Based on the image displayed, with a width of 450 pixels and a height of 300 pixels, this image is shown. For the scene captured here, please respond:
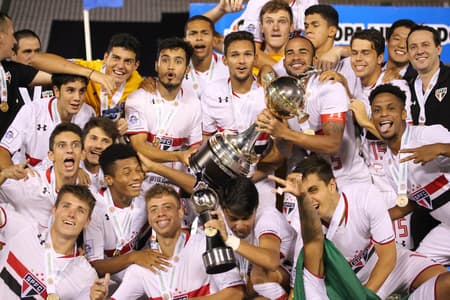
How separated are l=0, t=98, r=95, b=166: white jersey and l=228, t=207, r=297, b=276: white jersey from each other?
1584 mm

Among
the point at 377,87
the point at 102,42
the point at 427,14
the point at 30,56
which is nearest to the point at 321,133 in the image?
the point at 377,87

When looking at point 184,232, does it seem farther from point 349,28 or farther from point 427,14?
point 427,14

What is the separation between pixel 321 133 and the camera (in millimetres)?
5812

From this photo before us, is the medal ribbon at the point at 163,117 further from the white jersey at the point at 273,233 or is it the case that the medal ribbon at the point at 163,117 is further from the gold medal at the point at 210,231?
the gold medal at the point at 210,231

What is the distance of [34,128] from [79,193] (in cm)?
106

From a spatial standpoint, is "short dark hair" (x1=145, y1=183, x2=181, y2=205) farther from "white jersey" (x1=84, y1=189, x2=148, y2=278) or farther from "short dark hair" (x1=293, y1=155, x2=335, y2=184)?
"short dark hair" (x1=293, y1=155, x2=335, y2=184)

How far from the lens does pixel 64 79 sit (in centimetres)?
596

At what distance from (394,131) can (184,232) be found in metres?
1.47

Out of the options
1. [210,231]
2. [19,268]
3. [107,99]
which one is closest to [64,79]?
[107,99]

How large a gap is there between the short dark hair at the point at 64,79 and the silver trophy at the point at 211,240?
201cm

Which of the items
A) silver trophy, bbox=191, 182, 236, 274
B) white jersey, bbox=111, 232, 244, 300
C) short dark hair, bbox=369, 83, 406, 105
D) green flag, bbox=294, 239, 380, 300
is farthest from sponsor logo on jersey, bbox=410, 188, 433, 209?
silver trophy, bbox=191, 182, 236, 274

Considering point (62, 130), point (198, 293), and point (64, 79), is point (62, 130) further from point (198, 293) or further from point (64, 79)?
point (198, 293)

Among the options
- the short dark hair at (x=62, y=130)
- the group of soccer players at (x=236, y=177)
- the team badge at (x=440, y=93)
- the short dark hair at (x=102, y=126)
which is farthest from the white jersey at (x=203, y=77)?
the team badge at (x=440, y=93)

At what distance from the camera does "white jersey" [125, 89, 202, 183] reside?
594 cm
